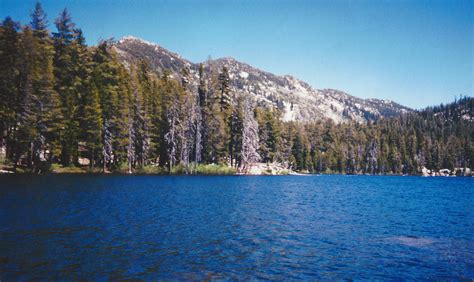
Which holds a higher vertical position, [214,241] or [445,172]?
[445,172]

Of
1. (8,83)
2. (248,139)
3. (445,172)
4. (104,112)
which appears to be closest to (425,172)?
(445,172)

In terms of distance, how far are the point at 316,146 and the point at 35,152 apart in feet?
442

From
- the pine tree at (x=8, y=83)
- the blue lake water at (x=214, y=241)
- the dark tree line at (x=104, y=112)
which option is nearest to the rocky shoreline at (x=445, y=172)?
the dark tree line at (x=104, y=112)

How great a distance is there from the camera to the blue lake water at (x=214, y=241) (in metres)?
14.2

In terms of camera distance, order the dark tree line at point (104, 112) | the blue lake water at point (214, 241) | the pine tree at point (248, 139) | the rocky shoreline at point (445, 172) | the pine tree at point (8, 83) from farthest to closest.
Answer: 1. the rocky shoreline at point (445, 172)
2. the pine tree at point (248, 139)
3. the dark tree line at point (104, 112)
4. the pine tree at point (8, 83)
5. the blue lake water at point (214, 241)

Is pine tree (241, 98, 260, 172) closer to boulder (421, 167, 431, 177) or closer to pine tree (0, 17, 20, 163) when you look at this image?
pine tree (0, 17, 20, 163)

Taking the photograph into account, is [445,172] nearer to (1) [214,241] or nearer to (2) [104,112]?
(2) [104,112]

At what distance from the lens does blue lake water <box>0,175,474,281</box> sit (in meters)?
14.2

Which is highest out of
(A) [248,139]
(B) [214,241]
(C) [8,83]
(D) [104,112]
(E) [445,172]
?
(C) [8,83]

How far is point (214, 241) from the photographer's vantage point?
1922 cm

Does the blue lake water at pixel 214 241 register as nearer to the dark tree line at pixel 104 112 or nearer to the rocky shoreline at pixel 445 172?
the dark tree line at pixel 104 112

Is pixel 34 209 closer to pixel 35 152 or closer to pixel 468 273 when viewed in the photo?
pixel 468 273

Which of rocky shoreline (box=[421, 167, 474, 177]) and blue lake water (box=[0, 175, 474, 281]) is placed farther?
rocky shoreline (box=[421, 167, 474, 177])

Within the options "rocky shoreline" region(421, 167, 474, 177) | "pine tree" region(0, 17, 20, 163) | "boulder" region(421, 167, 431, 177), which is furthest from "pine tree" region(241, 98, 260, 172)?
"rocky shoreline" region(421, 167, 474, 177)
